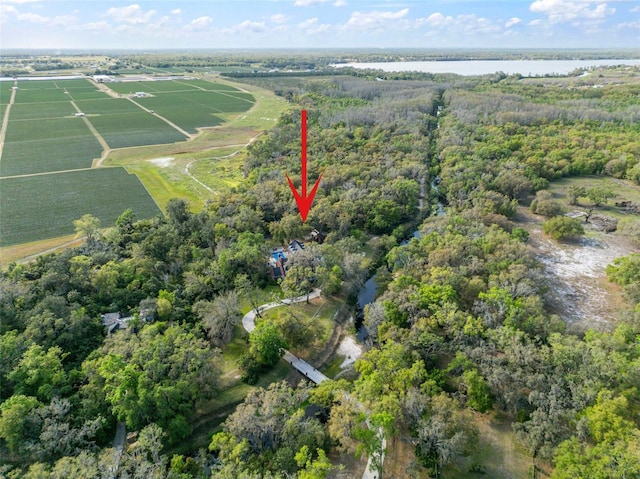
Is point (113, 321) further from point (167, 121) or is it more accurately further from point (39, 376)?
point (167, 121)

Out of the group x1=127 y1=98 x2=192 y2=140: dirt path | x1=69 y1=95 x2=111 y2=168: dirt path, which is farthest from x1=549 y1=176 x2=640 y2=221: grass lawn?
x1=69 y1=95 x2=111 y2=168: dirt path

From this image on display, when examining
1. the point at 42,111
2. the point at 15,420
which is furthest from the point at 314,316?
the point at 42,111

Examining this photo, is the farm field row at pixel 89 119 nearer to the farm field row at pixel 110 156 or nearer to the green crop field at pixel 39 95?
the green crop field at pixel 39 95

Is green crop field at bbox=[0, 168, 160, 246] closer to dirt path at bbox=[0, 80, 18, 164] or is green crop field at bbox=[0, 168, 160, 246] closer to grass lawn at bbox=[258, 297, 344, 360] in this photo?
dirt path at bbox=[0, 80, 18, 164]

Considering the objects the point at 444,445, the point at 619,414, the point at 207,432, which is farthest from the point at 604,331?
the point at 207,432

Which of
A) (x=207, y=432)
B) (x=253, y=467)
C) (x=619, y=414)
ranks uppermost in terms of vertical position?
(x=619, y=414)

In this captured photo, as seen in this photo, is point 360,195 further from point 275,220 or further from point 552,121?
point 552,121
